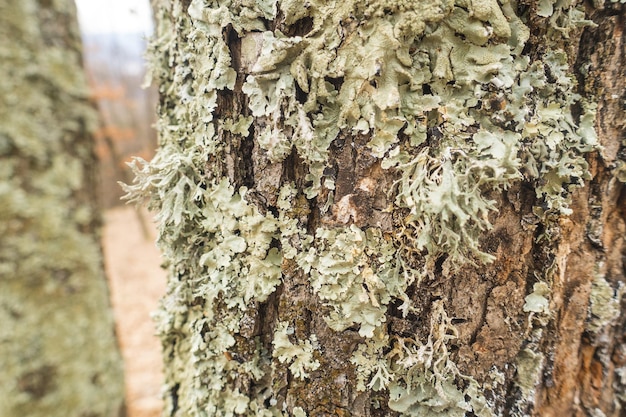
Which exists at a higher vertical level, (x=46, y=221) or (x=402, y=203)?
(x=402, y=203)

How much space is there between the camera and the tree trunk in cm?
77

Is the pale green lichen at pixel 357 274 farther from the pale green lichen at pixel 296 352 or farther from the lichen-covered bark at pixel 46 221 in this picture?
the lichen-covered bark at pixel 46 221

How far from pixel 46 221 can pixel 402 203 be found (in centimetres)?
178

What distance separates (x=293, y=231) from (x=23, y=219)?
155 cm

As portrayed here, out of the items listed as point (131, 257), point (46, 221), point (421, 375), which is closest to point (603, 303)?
point (421, 375)

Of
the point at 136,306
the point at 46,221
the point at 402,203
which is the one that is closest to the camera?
the point at 402,203

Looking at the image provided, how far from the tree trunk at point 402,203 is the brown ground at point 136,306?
752 mm

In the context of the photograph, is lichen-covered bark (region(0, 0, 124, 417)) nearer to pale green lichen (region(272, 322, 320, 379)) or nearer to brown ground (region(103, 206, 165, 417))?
brown ground (region(103, 206, 165, 417))

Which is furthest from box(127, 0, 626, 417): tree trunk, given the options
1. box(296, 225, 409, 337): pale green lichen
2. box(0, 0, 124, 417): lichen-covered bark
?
box(0, 0, 124, 417): lichen-covered bark

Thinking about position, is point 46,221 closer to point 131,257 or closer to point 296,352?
point 296,352

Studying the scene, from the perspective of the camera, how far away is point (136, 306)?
669 centimetres

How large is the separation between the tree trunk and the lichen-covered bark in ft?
3.71

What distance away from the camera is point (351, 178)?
82cm

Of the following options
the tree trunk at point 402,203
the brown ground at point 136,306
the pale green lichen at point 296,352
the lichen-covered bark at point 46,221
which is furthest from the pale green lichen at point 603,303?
the lichen-covered bark at point 46,221
